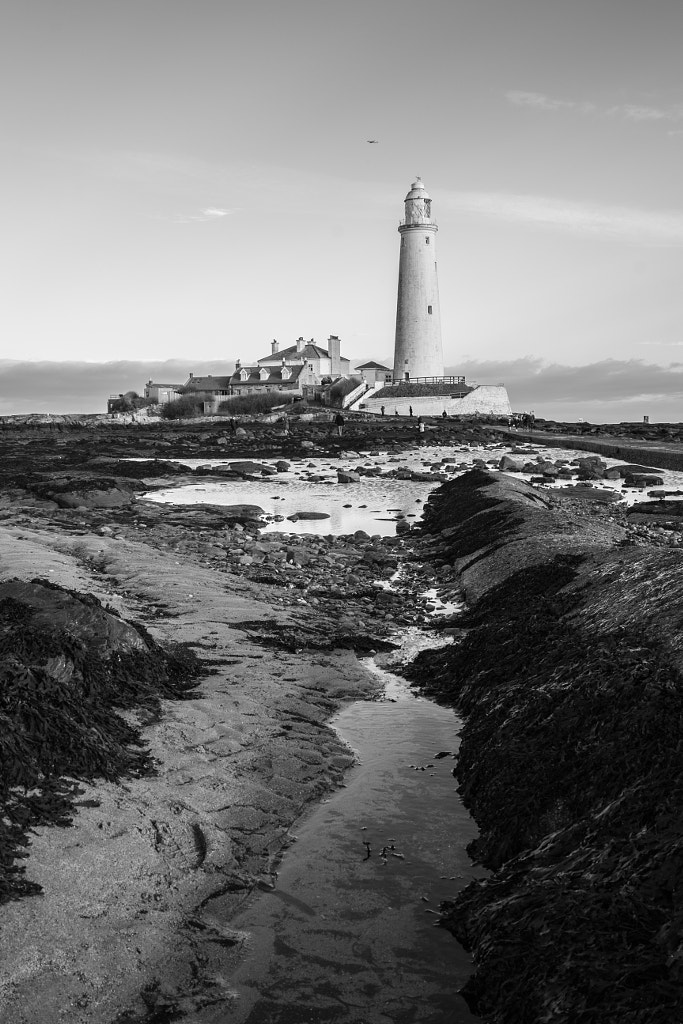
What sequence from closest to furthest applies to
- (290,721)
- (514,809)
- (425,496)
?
(514,809), (290,721), (425,496)

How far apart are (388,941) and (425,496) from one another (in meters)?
19.9

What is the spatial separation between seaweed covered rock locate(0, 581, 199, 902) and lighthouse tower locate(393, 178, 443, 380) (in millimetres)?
65205

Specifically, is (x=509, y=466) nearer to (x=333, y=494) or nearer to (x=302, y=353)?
(x=333, y=494)

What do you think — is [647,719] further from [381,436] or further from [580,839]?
[381,436]

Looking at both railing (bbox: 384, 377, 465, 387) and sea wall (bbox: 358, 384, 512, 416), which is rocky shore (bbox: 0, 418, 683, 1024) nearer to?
sea wall (bbox: 358, 384, 512, 416)

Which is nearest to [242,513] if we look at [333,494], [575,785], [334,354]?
[333,494]

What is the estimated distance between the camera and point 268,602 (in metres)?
11.7

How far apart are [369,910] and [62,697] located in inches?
120

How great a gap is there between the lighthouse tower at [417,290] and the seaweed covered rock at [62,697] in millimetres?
65205

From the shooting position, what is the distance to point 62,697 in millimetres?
6793

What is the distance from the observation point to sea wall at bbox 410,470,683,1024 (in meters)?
3.88

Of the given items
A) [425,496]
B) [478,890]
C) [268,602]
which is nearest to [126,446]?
[425,496]

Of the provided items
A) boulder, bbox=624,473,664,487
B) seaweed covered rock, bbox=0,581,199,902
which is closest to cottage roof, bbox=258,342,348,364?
boulder, bbox=624,473,664,487

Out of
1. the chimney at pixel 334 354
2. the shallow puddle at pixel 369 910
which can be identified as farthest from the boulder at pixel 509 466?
the chimney at pixel 334 354
